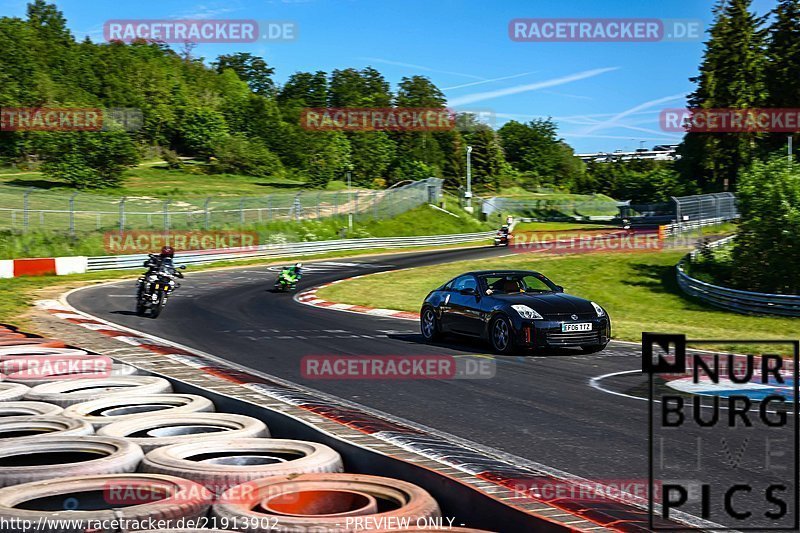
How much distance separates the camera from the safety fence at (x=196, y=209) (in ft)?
155

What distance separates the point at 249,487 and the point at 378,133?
90462 mm

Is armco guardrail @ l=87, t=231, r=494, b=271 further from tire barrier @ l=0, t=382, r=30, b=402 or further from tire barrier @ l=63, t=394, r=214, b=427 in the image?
tire barrier @ l=63, t=394, r=214, b=427

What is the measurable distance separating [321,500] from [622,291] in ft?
100

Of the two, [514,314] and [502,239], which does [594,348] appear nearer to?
[514,314]

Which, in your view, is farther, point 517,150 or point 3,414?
point 517,150

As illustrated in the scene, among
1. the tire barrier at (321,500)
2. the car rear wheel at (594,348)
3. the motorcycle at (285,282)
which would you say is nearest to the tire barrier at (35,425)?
the tire barrier at (321,500)

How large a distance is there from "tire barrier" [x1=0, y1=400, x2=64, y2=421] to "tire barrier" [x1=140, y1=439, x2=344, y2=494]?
1943mm

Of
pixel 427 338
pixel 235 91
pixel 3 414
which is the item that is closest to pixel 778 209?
pixel 427 338

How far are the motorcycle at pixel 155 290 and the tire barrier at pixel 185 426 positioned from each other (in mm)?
13697

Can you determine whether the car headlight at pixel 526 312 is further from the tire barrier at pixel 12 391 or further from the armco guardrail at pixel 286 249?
the armco guardrail at pixel 286 249

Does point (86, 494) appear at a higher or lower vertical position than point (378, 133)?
lower

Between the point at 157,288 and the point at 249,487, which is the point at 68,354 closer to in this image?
the point at 249,487

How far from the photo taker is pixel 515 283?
15.0 m

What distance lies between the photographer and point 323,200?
6097 centimetres
